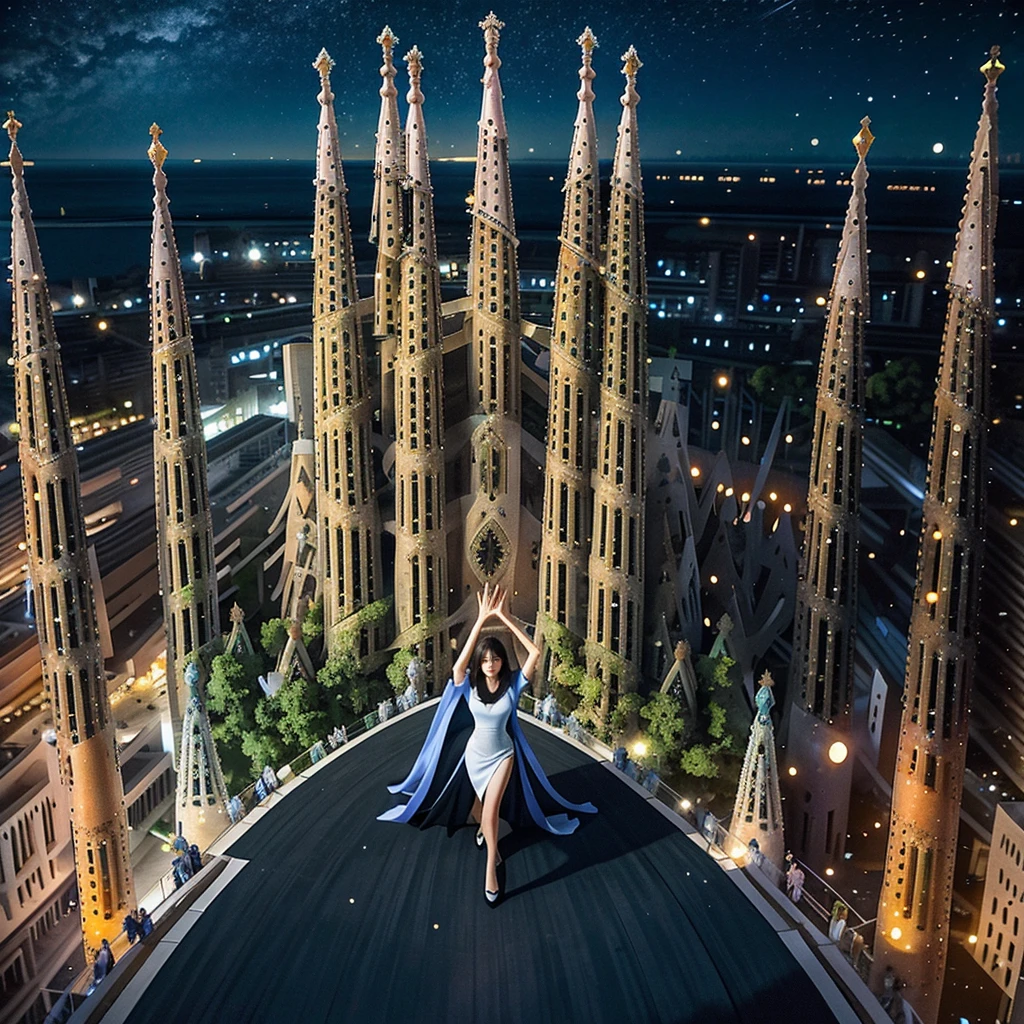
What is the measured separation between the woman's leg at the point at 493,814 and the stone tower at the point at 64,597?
6355 millimetres

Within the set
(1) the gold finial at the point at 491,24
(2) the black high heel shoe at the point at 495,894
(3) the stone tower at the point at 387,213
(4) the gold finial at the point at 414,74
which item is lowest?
(2) the black high heel shoe at the point at 495,894

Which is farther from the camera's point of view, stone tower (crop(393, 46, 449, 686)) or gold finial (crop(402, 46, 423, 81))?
stone tower (crop(393, 46, 449, 686))

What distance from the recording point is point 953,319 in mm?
12984

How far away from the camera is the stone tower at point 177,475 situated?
14172mm

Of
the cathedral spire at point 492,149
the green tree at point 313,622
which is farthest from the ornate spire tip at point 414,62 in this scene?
the green tree at point 313,622

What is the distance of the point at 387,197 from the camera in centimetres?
1489

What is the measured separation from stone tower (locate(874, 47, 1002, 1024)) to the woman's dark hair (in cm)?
614

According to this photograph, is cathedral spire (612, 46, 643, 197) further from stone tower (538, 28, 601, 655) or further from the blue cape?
the blue cape

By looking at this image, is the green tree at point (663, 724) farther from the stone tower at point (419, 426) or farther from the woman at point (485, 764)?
the woman at point (485, 764)

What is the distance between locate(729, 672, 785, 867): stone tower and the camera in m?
12.9

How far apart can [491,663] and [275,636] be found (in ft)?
22.4

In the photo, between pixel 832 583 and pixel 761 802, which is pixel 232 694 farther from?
pixel 832 583

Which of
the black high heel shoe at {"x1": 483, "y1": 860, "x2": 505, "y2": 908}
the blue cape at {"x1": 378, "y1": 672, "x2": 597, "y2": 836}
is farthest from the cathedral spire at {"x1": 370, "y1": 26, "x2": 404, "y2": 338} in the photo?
the black high heel shoe at {"x1": 483, "y1": 860, "x2": 505, "y2": 908}

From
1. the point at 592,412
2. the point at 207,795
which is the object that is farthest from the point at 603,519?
the point at 207,795
